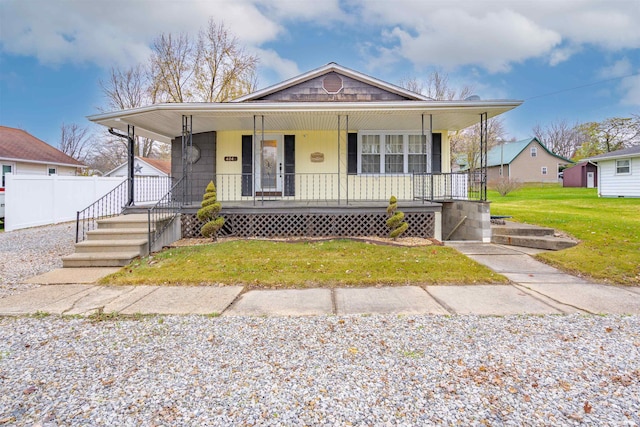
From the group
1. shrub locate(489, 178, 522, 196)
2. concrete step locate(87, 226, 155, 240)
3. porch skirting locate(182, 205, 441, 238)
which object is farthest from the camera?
shrub locate(489, 178, 522, 196)

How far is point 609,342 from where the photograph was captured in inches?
116

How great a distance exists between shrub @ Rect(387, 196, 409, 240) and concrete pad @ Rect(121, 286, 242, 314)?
13.9 feet

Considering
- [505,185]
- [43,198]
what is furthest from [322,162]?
[505,185]

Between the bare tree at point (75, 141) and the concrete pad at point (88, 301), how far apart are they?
139ft

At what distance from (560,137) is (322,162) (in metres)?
54.3

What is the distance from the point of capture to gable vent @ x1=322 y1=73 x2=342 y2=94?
35.7 ft

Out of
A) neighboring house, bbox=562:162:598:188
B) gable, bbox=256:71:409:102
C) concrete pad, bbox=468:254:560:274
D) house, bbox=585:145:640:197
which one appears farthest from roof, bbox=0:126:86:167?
neighboring house, bbox=562:162:598:188

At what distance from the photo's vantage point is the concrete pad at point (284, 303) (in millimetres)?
3719

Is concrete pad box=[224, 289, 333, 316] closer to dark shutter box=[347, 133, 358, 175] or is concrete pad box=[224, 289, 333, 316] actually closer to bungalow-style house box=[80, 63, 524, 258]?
bungalow-style house box=[80, 63, 524, 258]

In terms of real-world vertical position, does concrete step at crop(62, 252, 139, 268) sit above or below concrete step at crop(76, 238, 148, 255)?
below

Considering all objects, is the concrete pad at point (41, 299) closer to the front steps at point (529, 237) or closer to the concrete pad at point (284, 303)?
the concrete pad at point (284, 303)

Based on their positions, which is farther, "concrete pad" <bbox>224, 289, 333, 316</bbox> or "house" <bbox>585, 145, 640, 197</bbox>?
"house" <bbox>585, 145, 640, 197</bbox>

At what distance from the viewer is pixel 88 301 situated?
13.5 ft

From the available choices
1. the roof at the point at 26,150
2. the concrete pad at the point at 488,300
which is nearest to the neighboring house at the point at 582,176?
the concrete pad at the point at 488,300
